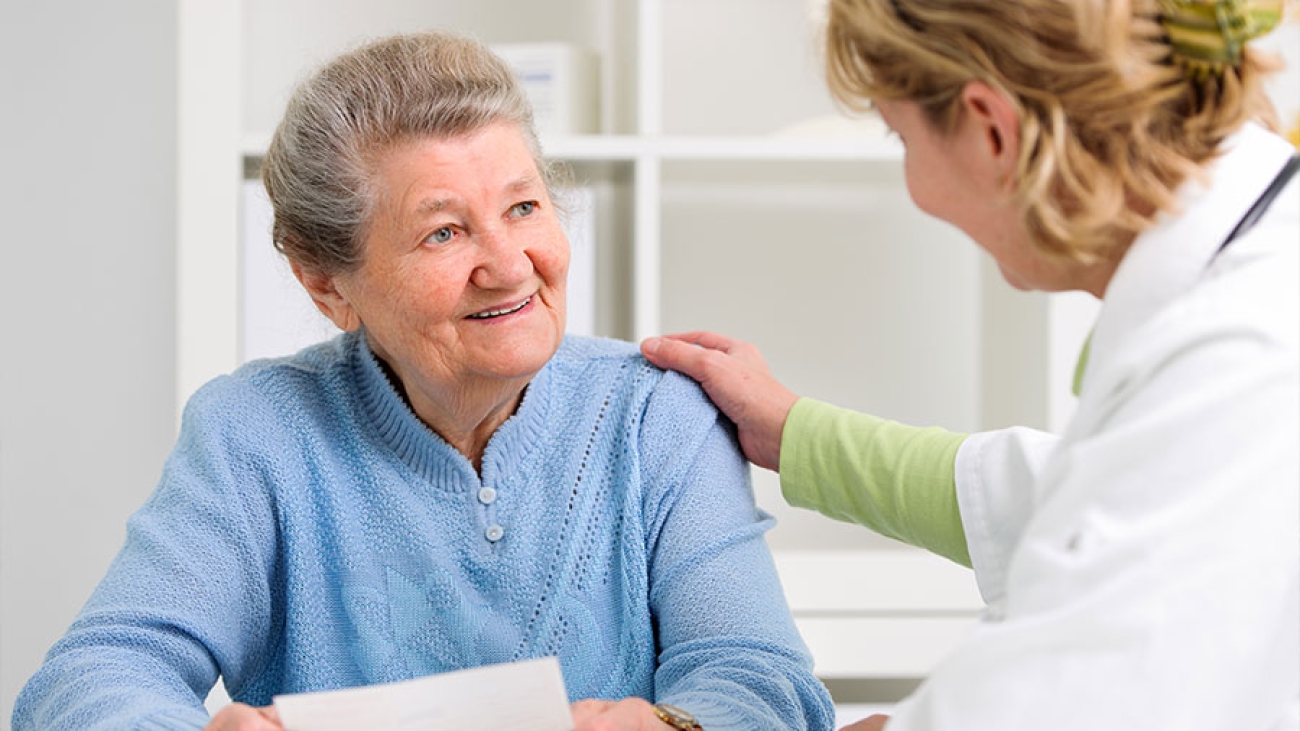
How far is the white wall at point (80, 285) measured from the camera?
2.80 m

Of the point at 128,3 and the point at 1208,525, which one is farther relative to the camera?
the point at 128,3

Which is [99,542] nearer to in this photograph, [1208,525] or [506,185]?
[506,185]

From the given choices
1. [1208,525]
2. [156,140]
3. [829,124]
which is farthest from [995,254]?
[156,140]

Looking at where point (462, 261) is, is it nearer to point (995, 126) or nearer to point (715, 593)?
point (715, 593)

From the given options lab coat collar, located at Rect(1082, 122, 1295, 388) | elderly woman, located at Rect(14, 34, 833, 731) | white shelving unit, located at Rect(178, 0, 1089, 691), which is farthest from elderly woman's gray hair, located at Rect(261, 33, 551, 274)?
white shelving unit, located at Rect(178, 0, 1089, 691)

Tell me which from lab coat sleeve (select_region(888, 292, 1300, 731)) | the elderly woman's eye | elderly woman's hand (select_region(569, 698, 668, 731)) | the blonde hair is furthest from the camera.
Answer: the elderly woman's eye

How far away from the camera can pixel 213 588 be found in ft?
4.38

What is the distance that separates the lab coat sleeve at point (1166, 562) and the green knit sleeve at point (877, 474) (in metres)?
0.53

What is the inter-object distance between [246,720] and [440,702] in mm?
185

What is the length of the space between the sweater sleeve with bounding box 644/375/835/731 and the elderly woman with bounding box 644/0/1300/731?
376 mm

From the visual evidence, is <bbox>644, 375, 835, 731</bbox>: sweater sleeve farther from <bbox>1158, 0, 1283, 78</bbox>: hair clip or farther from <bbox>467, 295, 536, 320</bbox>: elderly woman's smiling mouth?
<bbox>1158, 0, 1283, 78</bbox>: hair clip

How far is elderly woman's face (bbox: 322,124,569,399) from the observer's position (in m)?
1.39

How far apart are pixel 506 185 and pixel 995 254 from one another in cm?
58

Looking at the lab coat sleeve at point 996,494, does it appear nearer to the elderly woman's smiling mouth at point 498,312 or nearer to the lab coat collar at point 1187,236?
the lab coat collar at point 1187,236
